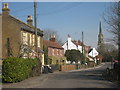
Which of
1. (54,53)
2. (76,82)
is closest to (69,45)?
(54,53)

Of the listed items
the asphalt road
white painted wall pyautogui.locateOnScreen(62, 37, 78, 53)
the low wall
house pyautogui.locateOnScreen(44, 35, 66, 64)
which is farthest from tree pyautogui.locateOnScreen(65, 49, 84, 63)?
the asphalt road

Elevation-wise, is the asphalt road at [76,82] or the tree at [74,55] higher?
the tree at [74,55]

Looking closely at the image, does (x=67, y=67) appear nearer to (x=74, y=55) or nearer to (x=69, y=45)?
(x=74, y=55)

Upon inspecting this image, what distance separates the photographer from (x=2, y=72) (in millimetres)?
17266

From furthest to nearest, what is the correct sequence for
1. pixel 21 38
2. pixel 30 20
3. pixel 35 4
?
pixel 30 20
pixel 21 38
pixel 35 4

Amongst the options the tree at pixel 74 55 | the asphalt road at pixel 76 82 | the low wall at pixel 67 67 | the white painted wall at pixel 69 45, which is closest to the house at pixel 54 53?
the low wall at pixel 67 67

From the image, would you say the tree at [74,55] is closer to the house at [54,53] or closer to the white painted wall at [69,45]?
the house at [54,53]

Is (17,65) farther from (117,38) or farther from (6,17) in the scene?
(6,17)

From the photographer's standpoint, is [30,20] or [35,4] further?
[30,20]

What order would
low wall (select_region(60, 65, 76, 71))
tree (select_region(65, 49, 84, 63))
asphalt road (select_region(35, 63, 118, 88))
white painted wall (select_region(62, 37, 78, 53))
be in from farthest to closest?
white painted wall (select_region(62, 37, 78, 53)), tree (select_region(65, 49, 84, 63)), low wall (select_region(60, 65, 76, 71)), asphalt road (select_region(35, 63, 118, 88))

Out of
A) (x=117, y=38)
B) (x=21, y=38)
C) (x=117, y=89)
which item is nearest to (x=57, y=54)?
(x=21, y=38)

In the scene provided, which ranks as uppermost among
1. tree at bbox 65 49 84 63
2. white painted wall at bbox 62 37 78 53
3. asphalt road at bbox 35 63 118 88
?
white painted wall at bbox 62 37 78 53

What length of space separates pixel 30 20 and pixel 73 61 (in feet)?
100

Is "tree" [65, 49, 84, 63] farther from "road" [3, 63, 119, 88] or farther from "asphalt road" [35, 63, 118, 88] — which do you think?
"road" [3, 63, 119, 88]
